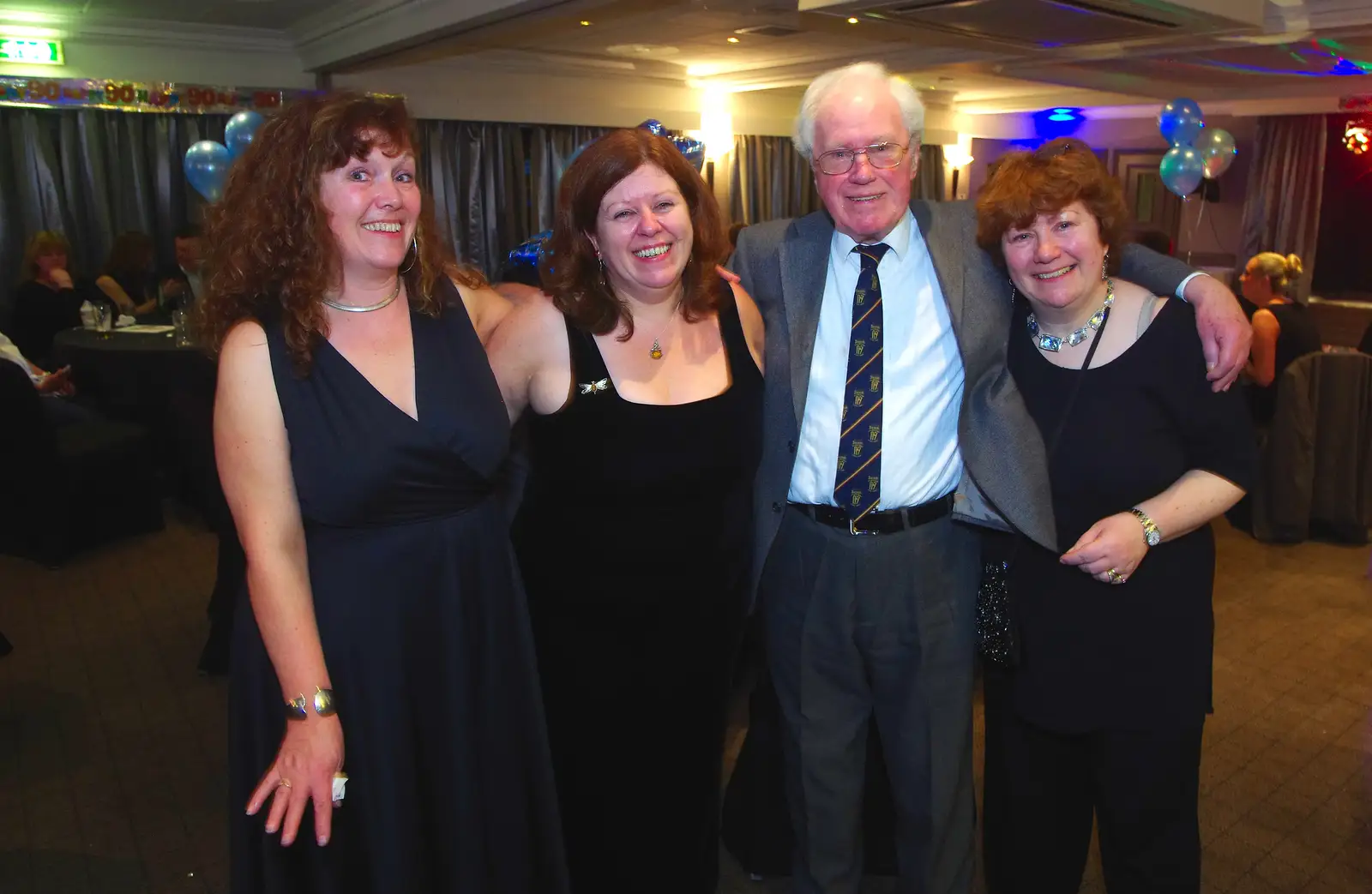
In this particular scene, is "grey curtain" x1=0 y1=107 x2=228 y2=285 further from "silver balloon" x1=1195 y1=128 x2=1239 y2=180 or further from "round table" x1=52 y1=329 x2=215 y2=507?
"silver balloon" x1=1195 y1=128 x2=1239 y2=180

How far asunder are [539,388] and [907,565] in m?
0.79

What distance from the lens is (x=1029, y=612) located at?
6.17 feet

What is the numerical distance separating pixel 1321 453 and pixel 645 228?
15.6 ft

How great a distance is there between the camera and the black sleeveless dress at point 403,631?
5.32ft

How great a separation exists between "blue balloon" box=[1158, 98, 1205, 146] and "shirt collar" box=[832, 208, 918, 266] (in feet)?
22.7

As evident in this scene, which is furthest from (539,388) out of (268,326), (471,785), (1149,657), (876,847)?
(876,847)

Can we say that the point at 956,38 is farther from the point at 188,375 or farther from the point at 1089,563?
the point at 1089,563

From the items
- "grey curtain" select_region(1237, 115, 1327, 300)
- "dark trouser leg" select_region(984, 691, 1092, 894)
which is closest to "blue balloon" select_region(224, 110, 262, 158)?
"dark trouser leg" select_region(984, 691, 1092, 894)

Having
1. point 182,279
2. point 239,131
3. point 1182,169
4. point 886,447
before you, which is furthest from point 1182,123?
point 182,279

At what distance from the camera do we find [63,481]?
4891 millimetres

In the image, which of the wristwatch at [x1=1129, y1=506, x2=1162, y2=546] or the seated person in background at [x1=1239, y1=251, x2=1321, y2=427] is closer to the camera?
the wristwatch at [x1=1129, y1=506, x2=1162, y2=546]

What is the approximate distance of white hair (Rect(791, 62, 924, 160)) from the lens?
1.96 meters

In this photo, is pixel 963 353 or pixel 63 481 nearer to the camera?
pixel 963 353

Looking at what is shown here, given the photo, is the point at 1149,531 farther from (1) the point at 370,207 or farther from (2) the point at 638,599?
(1) the point at 370,207
